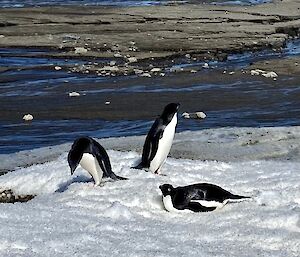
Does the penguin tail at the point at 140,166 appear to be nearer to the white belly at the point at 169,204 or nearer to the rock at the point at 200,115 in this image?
the white belly at the point at 169,204

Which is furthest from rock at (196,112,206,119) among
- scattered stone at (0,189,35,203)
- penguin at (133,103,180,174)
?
scattered stone at (0,189,35,203)

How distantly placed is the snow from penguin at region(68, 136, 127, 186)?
0.52 feet

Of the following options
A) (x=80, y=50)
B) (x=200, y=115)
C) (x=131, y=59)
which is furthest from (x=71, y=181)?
(x=80, y=50)

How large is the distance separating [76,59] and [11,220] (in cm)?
1502

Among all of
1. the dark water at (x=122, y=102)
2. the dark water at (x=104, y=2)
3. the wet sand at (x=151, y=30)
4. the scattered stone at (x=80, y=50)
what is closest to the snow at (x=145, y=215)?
the dark water at (x=122, y=102)

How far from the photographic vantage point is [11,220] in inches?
250

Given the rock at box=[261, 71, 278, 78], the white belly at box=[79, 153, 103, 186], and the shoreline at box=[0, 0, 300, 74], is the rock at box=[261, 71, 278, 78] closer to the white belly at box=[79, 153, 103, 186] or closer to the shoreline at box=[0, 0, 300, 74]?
the shoreline at box=[0, 0, 300, 74]

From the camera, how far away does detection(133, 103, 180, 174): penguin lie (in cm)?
825

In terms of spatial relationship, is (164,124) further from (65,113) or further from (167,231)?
(65,113)

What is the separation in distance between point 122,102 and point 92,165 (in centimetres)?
815

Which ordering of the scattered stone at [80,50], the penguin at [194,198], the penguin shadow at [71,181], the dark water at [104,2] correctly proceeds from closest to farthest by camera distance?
the penguin at [194,198] < the penguin shadow at [71,181] < the scattered stone at [80,50] < the dark water at [104,2]

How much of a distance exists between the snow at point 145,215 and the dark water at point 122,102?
397cm

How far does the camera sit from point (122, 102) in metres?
15.7

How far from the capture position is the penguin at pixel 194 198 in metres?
7.00
